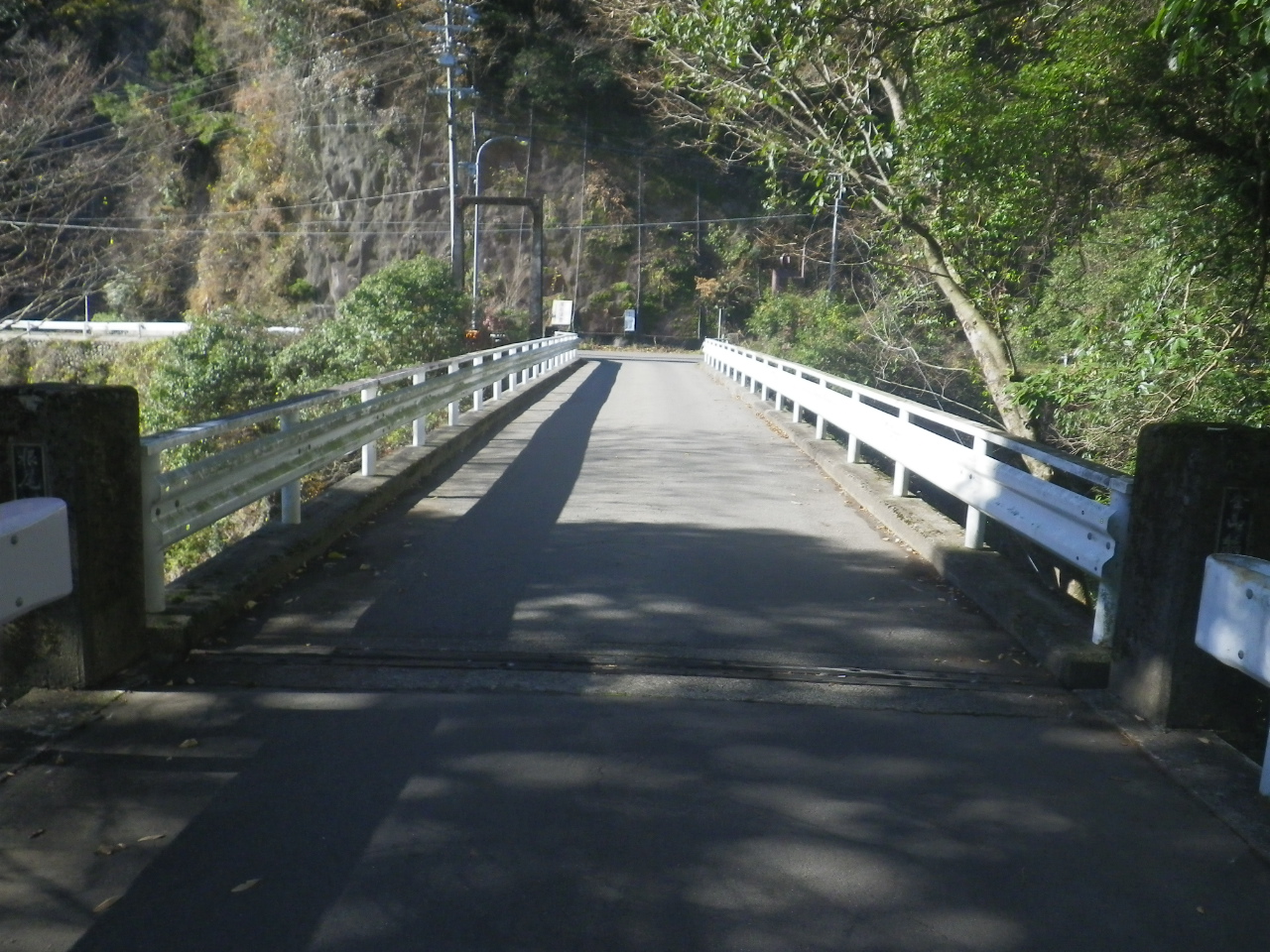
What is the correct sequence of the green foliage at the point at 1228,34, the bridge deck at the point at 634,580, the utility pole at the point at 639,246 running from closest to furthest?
the bridge deck at the point at 634,580 < the green foliage at the point at 1228,34 < the utility pole at the point at 639,246

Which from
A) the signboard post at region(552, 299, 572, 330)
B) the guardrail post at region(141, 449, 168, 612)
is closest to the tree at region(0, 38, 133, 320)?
the guardrail post at region(141, 449, 168, 612)

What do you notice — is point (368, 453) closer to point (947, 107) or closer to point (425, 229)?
point (947, 107)

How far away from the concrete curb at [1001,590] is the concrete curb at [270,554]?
13.2 feet

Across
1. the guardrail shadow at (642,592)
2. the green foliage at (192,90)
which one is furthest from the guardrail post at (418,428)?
the green foliage at (192,90)

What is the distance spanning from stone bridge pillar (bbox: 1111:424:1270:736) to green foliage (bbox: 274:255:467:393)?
22.2 m

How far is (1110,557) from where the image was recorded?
568 cm

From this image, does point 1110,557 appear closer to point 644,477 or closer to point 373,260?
point 644,477

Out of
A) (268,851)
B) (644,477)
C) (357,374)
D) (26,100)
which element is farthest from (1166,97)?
(26,100)

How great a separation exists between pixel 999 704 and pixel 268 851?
125 inches

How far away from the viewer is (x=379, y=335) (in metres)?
26.8

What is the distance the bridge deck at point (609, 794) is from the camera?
3.43 metres

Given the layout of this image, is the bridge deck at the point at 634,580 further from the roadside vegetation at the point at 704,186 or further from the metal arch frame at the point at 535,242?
the metal arch frame at the point at 535,242

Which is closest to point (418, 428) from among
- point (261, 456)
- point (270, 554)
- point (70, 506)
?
point (261, 456)

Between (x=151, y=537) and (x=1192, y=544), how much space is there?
14.9ft
